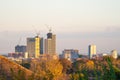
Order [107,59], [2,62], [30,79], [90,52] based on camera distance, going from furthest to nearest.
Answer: [90,52] → [2,62] → [30,79] → [107,59]

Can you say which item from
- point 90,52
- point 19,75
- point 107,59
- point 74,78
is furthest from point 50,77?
point 90,52

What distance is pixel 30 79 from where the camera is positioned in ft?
19.8

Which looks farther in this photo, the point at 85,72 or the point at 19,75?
the point at 19,75

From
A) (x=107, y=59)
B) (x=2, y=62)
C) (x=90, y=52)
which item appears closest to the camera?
(x=107, y=59)

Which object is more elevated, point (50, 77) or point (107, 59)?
point (107, 59)

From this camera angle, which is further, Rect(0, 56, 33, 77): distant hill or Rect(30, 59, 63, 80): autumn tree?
Rect(30, 59, 63, 80): autumn tree

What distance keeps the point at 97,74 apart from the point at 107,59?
0.26 metres

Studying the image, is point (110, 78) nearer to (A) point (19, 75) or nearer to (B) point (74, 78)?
(B) point (74, 78)

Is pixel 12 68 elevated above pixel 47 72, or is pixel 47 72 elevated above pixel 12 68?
pixel 12 68

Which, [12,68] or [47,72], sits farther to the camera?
[47,72]

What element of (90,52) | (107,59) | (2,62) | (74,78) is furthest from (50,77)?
(90,52)

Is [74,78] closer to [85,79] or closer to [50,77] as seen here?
[85,79]

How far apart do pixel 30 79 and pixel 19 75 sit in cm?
69

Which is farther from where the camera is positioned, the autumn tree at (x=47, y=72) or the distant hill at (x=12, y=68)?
the autumn tree at (x=47, y=72)
